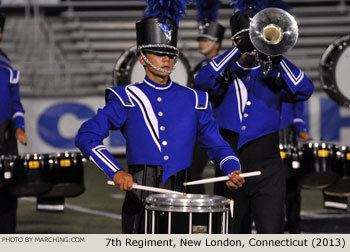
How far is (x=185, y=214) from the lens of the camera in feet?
15.0

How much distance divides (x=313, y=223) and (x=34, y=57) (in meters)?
7.16

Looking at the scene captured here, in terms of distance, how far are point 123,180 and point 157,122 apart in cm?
45

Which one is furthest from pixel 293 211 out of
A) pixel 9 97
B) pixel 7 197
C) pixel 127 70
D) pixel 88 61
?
pixel 88 61

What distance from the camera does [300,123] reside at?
27.1ft

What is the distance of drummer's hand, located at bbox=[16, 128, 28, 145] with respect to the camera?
7.48m

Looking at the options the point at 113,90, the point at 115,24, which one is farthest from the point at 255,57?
the point at 115,24

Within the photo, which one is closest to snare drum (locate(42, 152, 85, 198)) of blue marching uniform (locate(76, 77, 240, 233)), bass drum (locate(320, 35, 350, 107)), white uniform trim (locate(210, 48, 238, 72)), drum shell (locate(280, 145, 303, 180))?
drum shell (locate(280, 145, 303, 180))

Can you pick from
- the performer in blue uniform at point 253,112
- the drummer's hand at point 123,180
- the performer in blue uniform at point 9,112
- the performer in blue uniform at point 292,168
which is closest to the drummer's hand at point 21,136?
the performer in blue uniform at point 9,112

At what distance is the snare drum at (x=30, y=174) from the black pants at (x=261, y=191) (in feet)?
6.05

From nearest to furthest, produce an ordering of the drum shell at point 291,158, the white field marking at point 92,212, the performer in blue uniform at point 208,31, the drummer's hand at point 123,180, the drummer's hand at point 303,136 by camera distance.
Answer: the drummer's hand at point 123,180 < the drum shell at point 291,158 < the drummer's hand at point 303,136 < the performer in blue uniform at point 208,31 < the white field marking at point 92,212

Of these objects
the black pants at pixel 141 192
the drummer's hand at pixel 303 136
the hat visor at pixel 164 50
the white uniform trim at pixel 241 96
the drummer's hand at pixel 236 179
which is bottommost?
the drummer's hand at pixel 303 136

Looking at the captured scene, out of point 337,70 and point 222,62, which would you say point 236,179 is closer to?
point 222,62

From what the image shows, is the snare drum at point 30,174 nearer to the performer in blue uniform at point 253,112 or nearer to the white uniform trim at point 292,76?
the performer in blue uniform at point 253,112

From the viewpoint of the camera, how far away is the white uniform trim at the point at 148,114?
201 inches
